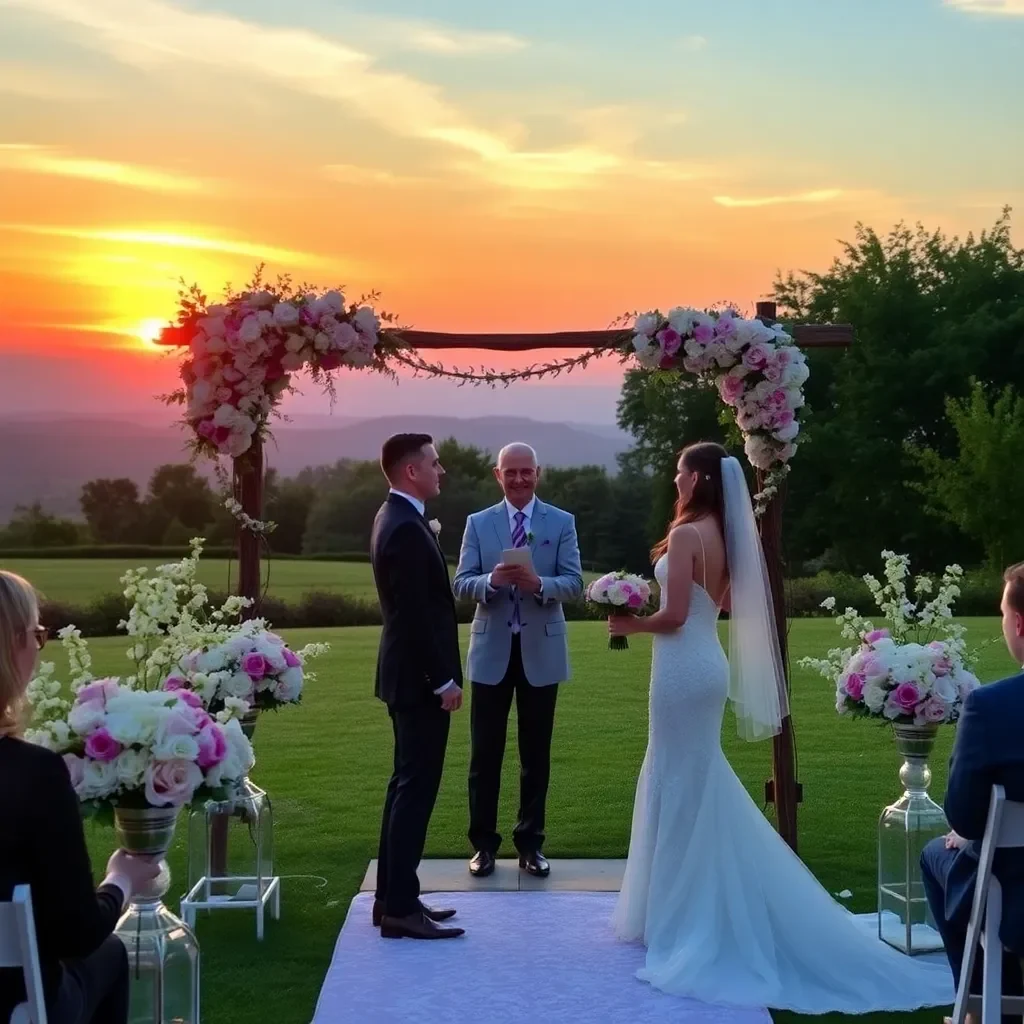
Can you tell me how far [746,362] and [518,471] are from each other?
1.42 meters

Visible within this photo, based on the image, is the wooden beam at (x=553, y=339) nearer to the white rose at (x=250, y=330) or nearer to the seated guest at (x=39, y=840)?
the white rose at (x=250, y=330)

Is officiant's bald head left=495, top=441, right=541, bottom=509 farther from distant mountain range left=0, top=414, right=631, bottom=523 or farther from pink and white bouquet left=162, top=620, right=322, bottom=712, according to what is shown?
distant mountain range left=0, top=414, right=631, bottom=523

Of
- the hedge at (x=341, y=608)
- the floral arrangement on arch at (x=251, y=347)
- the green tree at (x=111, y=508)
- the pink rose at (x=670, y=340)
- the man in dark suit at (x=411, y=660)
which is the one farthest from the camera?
the green tree at (x=111, y=508)

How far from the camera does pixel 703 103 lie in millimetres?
10570

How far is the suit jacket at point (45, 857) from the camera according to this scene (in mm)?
3135

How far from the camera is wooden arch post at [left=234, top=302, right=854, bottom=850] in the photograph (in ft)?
23.8

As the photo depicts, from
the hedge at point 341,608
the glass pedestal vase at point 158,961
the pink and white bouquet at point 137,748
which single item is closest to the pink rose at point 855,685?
the pink and white bouquet at point 137,748

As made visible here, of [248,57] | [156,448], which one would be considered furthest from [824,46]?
[156,448]

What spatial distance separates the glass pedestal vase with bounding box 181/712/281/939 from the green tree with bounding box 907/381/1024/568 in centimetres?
3032

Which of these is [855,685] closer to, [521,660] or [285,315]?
[521,660]

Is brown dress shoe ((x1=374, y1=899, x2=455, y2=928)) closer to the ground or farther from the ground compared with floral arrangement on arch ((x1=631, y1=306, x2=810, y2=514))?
closer to the ground

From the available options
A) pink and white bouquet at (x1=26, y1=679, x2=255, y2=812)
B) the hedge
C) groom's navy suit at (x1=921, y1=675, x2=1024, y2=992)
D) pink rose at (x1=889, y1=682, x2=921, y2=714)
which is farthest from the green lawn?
groom's navy suit at (x1=921, y1=675, x2=1024, y2=992)

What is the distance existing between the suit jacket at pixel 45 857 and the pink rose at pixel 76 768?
25.2 inches

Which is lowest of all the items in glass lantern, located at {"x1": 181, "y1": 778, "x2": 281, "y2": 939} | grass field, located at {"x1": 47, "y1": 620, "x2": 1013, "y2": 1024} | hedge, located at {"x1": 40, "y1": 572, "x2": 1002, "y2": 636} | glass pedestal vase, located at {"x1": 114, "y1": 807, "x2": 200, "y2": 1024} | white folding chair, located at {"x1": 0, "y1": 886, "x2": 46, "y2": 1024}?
hedge, located at {"x1": 40, "y1": 572, "x2": 1002, "y2": 636}
